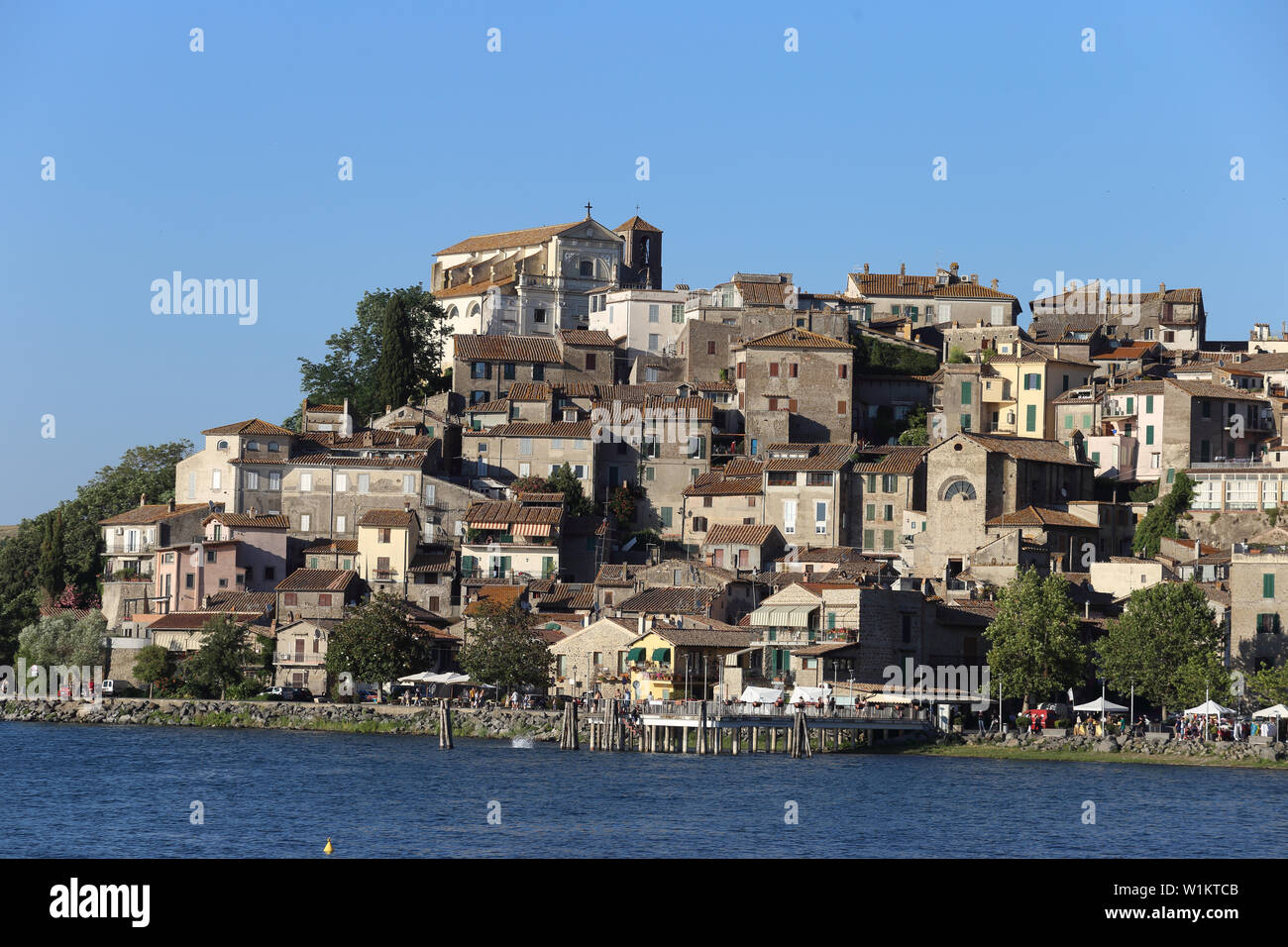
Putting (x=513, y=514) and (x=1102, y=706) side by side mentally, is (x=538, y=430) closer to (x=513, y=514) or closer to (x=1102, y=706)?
(x=513, y=514)

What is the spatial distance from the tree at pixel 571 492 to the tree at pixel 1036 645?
27082mm

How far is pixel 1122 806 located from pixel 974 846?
9865 mm

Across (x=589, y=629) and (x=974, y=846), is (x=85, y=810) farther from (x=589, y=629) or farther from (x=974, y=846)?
(x=589, y=629)

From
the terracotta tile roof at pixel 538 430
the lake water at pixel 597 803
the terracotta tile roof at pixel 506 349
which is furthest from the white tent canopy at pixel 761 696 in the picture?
the terracotta tile roof at pixel 506 349

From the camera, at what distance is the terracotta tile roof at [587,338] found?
98.9 metres

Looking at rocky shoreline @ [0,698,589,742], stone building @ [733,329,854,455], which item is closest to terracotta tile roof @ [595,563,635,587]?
rocky shoreline @ [0,698,589,742]

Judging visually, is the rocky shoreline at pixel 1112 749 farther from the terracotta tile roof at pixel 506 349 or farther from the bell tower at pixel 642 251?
the bell tower at pixel 642 251

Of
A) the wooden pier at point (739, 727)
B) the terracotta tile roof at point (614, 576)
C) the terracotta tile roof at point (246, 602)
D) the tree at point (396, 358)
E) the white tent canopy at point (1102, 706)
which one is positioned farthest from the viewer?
the tree at point (396, 358)

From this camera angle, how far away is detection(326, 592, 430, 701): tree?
74875 mm

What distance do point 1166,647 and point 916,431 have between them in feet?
96.8

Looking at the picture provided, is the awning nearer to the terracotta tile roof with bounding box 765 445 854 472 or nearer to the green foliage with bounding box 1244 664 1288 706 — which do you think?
the terracotta tile roof with bounding box 765 445 854 472

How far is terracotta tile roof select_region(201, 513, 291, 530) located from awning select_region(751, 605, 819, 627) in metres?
27.4

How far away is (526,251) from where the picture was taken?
113562mm
